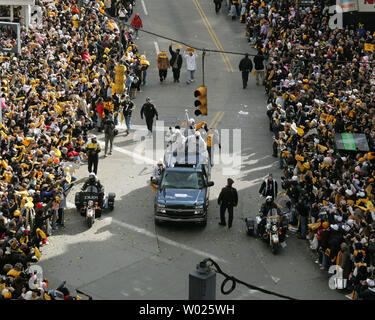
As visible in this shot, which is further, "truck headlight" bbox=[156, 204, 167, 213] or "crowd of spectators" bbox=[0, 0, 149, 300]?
"truck headlight" bbox=[156, 204, 167, 213]

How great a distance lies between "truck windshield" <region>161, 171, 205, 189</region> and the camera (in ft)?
84.2

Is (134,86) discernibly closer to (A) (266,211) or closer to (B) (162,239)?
(B) (162,239)

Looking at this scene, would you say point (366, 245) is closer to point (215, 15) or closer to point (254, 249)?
point (254, 249)

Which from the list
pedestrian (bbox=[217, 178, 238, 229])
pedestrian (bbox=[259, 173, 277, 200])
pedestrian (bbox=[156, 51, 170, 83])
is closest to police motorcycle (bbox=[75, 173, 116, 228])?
pedestrian (bbox=[217, 178, 238, 229])

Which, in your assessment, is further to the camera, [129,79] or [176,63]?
[176,63]

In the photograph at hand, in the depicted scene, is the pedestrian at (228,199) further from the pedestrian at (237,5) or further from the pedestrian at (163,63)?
the pedestrian at (237,5)

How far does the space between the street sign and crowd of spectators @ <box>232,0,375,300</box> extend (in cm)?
15

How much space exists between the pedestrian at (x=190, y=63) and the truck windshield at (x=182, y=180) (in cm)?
1419

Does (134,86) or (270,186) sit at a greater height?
(134,86)

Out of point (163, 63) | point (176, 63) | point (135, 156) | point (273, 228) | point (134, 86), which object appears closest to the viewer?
point (273, 228)

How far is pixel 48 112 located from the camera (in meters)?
28.7

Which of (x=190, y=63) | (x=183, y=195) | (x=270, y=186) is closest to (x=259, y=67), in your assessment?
(x=190, y=63)

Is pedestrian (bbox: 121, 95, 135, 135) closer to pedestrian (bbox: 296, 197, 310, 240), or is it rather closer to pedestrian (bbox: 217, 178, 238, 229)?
pedestrian (bbox: 217, 178, 238, 229)

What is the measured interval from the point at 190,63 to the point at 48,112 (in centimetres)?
1230
